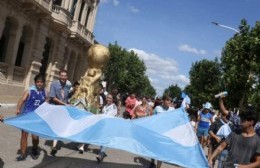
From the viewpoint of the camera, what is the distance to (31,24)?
2531 cm

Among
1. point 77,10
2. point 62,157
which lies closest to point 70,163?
point 62,157

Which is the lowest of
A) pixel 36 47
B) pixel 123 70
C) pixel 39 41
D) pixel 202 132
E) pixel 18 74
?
pixel 202 132

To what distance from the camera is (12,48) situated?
945 inches

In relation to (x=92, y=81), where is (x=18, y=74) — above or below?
below

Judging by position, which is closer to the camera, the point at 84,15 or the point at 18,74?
the point at 18,74

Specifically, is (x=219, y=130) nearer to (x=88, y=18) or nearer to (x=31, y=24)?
(x=31, y=24)

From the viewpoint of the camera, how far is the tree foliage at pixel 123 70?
64438 millimetres

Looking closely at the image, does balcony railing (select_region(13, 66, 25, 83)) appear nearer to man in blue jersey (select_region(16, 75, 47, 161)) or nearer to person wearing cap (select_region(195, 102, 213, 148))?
person wearing cap (select_region(195, 102, 213, 148))

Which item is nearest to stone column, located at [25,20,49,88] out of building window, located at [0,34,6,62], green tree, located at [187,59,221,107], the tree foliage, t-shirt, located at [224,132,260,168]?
building window, located at [0,34,6,62]

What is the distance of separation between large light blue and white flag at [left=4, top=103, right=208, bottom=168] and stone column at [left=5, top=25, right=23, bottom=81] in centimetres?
1688

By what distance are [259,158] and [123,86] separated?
236 ft

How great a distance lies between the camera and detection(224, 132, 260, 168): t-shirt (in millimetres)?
5398

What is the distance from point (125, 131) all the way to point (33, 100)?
2067 mm

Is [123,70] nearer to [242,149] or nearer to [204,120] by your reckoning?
[204,120]
